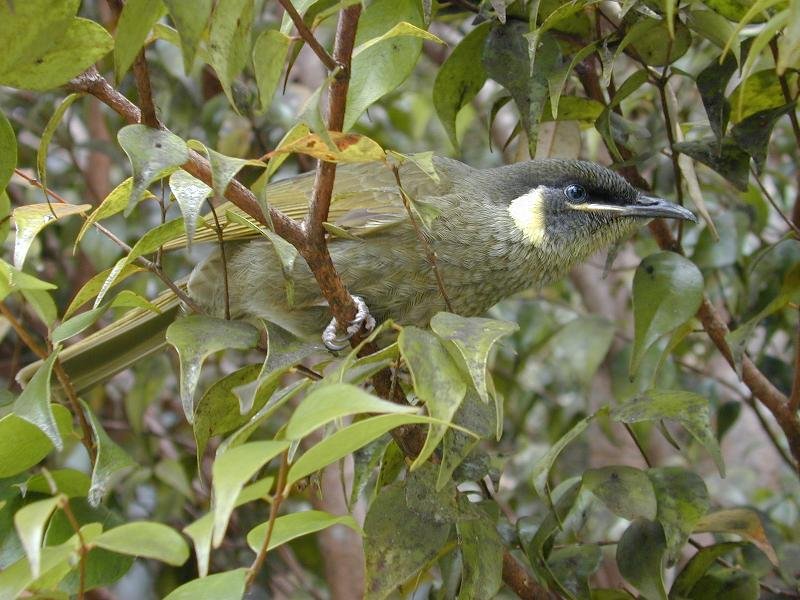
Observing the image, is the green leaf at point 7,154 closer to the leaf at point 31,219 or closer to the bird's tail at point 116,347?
the leaf at point 31,219

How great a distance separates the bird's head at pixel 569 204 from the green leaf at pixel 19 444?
4.69ft

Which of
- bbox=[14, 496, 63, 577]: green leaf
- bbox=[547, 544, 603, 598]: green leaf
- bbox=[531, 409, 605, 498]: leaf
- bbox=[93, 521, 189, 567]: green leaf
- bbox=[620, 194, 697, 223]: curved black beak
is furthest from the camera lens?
bbox=[620, 194, 697, 223]: curved black beak

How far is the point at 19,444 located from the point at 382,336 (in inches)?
36.0

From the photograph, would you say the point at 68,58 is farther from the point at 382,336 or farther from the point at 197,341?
the point at 382,336

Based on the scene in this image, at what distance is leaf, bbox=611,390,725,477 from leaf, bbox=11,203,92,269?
0.92 m

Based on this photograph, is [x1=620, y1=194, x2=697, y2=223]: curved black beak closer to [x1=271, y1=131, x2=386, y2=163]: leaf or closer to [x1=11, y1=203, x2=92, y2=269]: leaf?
[x1=271, y1=131, x2=386, y2=163]: leaf

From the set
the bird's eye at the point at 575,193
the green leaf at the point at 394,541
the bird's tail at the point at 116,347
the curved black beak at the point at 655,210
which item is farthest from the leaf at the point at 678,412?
the bird's tail at the point at 116,347

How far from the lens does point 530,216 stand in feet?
8.40

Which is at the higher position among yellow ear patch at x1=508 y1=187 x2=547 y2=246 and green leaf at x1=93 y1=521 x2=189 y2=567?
green leaf at x1=93 y1=521 x2=189 y2=567

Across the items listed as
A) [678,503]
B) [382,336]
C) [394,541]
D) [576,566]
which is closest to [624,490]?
[678,503]

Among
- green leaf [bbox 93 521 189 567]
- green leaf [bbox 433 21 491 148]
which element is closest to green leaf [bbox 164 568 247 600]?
green leaf [bbox 93 521 189 567]

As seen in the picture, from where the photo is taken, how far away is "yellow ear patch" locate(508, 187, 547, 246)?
2.53 meters

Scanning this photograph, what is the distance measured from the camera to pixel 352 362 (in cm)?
126

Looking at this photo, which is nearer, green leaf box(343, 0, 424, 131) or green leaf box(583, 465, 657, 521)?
green leaf box(343, 0, 424, 131)
